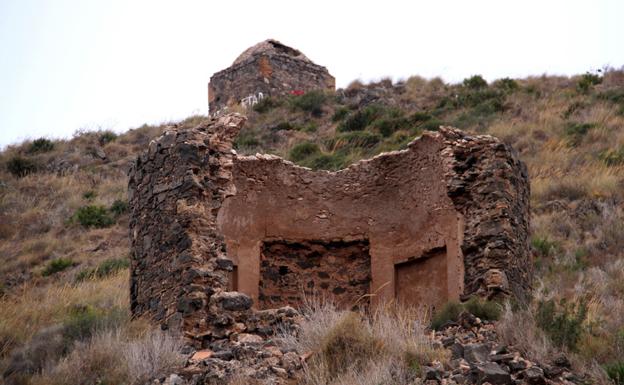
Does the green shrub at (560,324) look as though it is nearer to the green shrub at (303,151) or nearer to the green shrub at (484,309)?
the green shrub at (484,309)

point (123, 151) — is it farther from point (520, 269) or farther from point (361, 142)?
point (520, 269)

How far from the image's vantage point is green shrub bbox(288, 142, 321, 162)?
22.7 m

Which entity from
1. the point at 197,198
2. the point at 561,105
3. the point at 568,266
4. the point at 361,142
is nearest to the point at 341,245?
the point at 197,198

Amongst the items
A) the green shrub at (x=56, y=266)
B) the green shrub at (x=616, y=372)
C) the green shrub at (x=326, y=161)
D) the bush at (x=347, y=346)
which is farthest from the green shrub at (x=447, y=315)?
the green shrub at (x=326, y=161)

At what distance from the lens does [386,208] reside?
13.0 metres

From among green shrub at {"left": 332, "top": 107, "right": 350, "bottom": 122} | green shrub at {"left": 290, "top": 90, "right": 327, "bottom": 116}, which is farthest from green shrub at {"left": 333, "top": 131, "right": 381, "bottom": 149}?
green shrub at {"left": 290, "top": 90, "right": 327, "bottom": 116}

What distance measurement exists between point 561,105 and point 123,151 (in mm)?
12369

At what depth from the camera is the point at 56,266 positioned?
18531mm

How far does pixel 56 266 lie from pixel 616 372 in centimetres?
1317

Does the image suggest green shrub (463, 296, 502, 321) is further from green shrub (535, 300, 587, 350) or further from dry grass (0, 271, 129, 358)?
dry grass (0, 271, 129, 358)

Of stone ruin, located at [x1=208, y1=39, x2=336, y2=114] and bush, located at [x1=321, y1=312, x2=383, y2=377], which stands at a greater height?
stone ruin, located at [x1=208, y1=39, x2=336, y2=114]

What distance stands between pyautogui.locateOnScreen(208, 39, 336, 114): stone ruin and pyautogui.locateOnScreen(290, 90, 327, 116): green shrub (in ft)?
3.45

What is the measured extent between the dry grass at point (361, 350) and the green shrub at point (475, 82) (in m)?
18.9

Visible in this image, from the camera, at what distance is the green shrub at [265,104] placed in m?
27.0
